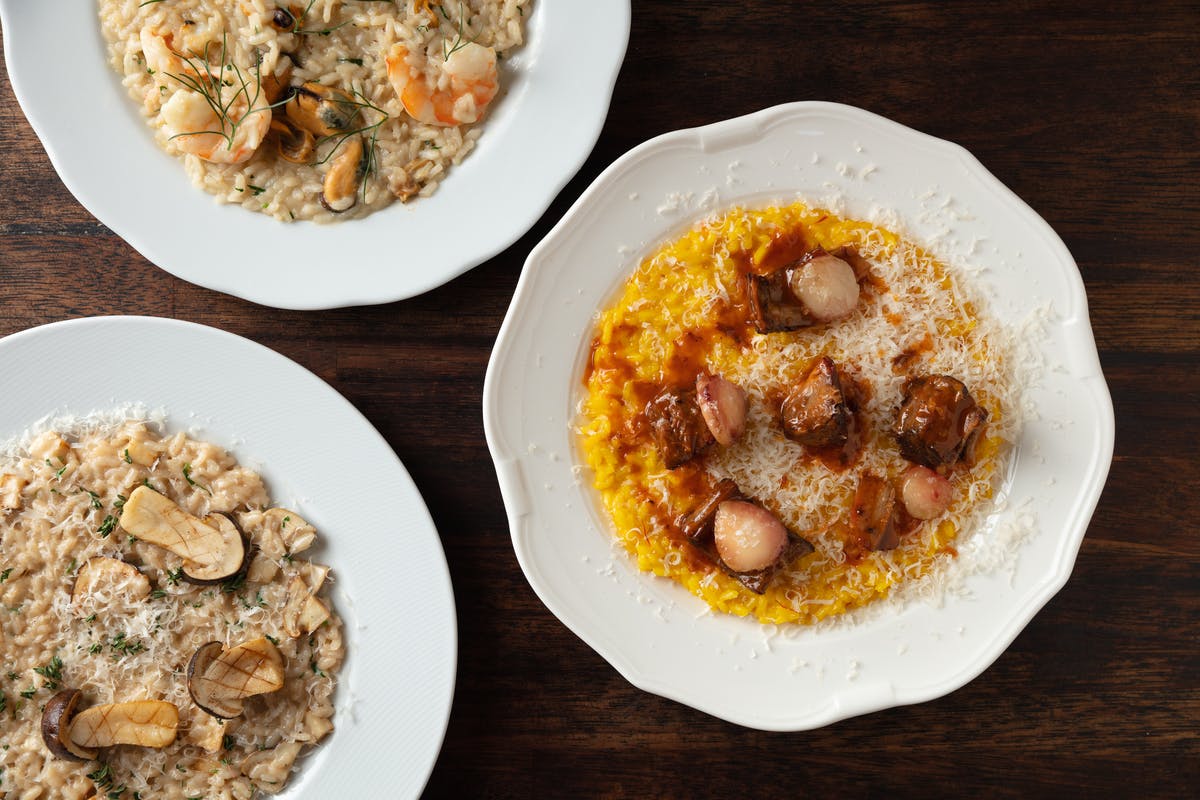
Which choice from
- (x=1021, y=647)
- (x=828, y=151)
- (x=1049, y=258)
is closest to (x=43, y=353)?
(x=828, y=151)

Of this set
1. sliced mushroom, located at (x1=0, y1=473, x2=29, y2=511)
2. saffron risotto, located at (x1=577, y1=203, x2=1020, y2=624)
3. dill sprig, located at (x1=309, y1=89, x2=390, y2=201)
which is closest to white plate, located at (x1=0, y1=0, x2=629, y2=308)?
dill sprig, located at (x1=309, y1=89, x2=390, y2=201)

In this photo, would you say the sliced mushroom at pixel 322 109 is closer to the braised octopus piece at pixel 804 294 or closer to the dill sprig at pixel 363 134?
the dill sprig at pixel 363 134

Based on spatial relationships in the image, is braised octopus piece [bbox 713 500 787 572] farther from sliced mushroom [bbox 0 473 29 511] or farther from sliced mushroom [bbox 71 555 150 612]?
sliced mushroom [bbox 0 473 29 511]

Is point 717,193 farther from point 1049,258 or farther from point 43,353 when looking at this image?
point 43,353

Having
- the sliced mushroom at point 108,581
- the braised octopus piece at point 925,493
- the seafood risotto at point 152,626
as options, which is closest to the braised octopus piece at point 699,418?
the braised octopus piece at point 925,493

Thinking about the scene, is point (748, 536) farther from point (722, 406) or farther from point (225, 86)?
point (225, 86)
